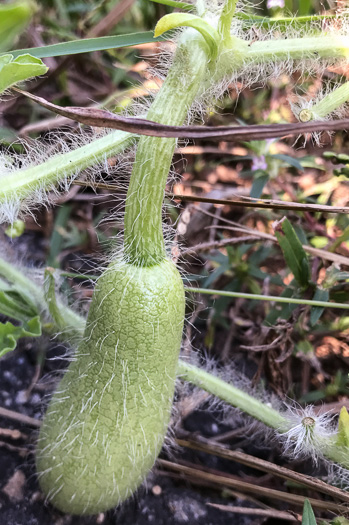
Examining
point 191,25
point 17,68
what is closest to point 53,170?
point 17,68

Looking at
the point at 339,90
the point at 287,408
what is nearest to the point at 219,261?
the point at 287,408

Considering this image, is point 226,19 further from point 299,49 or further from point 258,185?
point 258,185

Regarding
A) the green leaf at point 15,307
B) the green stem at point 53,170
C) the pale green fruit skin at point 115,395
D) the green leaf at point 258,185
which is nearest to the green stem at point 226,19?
the green stem at point 53,170

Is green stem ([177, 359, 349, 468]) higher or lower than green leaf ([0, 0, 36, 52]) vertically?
lower

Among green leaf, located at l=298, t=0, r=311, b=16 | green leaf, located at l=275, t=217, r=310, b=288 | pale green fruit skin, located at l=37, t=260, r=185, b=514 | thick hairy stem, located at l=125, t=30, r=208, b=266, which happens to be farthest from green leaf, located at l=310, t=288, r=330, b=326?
green leaf, located at l=298, t=0, r=311, b=16

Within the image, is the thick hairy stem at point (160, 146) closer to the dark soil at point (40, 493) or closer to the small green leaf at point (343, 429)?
the small green leaf at point (343, 429)

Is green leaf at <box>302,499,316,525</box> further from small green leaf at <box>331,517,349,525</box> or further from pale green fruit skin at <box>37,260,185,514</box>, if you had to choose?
pale green fruit skin at <box>37,260,185,514</box>
